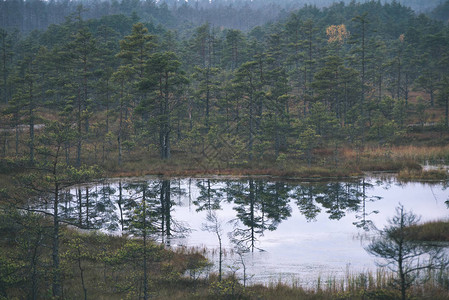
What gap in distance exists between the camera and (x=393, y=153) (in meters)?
44.0

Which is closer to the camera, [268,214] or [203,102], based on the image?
[268,214]

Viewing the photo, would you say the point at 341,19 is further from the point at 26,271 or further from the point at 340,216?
the point at 26,271

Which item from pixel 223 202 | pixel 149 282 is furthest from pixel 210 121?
pixel 149 282

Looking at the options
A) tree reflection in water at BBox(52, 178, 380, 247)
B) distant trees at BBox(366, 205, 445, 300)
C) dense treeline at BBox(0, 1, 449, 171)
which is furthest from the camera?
dense treeline at BBox(0, 1, 449, 171)

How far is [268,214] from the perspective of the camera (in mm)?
26031

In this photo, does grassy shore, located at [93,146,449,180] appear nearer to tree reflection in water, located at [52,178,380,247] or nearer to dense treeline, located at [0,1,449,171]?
dense treeline, located at [0,1,449,171]

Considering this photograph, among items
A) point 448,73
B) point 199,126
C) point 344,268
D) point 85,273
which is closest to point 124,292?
point 85,273

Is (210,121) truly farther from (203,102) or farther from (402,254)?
(402,254)

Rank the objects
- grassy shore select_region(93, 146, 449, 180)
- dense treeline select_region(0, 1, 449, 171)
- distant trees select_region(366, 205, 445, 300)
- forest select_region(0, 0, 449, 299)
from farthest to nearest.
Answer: dense treeline select_region(0, 1, 449, 171) < forest select_region(0, 0, 449, 299) < grassy shore select_region(93, 146, 449, 180) < distant trees select_region(366, 205, 445, 300)

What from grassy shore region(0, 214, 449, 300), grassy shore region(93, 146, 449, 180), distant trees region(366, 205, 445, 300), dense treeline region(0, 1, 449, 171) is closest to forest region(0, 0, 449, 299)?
grassy shore region(93, 146, 449, 180)

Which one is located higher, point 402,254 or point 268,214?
point 402,254

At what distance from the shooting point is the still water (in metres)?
17.7

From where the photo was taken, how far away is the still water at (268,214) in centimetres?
1770

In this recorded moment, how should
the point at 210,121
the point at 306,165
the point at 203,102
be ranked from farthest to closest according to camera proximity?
1. the point at 203,102
2. the point at 210,121
3. the point at 306,165
